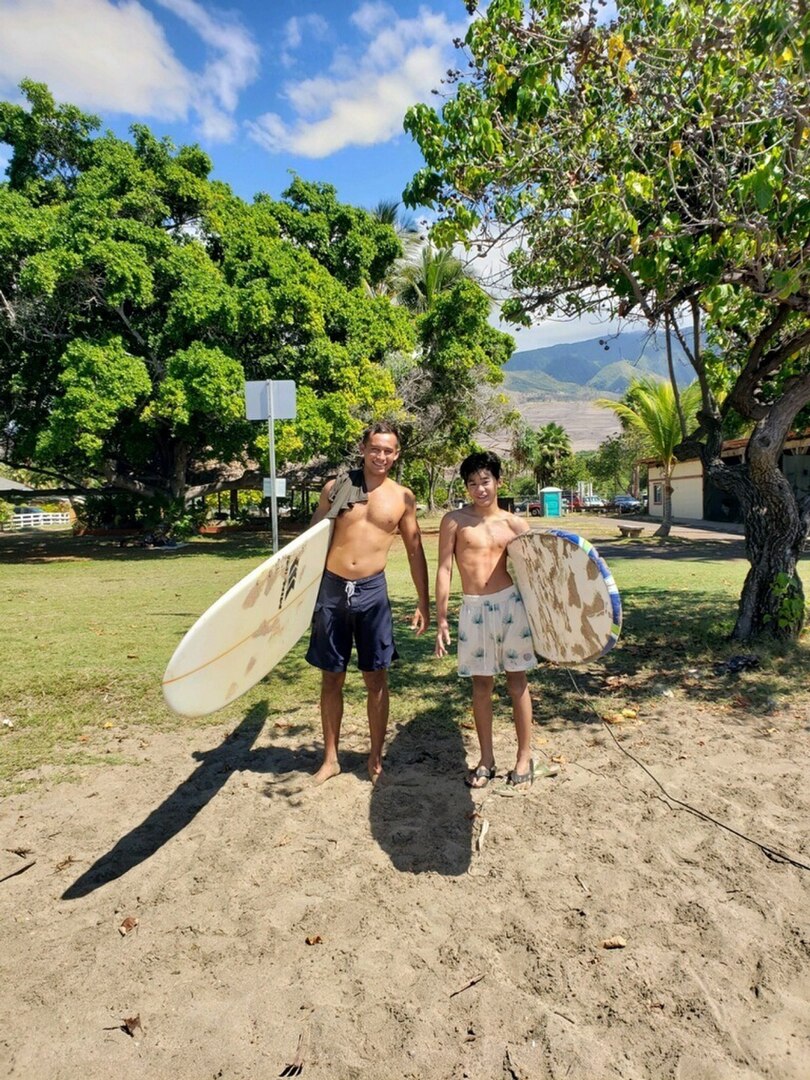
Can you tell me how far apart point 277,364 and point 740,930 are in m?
15.5

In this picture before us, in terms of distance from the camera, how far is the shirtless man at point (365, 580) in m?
3.62

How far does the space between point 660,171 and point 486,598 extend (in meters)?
4.22

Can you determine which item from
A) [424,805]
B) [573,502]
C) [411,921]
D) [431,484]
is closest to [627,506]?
[573,502]

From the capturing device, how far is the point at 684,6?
4.86m

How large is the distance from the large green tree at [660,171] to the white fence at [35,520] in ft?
121

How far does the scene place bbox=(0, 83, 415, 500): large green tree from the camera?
13961 millimetres

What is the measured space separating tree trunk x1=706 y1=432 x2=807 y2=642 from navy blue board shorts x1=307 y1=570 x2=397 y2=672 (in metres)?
4.06

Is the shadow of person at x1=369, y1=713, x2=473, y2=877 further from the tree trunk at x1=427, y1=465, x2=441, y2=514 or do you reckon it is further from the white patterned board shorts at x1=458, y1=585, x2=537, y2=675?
the tree trunk at x1=427, y1=465, x2=441, y2=514

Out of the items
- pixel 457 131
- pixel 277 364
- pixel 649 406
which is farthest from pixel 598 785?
pixel 649 406

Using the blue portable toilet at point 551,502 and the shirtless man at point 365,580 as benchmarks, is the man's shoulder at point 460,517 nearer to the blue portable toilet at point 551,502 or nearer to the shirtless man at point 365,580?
the shirtless man at point 365,580

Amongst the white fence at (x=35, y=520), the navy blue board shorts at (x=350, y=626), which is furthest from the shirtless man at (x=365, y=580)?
the white fence at (x=35, y=520)

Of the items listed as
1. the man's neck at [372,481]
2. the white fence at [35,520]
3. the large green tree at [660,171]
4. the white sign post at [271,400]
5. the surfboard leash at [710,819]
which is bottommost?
the surfboard leash at [710,819]

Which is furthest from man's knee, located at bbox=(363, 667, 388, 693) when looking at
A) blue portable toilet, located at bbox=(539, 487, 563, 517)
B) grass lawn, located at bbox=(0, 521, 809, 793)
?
blue portable toilet, located at bbox=(539, 487, 563, 517)

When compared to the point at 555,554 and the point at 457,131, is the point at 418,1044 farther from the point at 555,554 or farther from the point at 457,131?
the point at 457,131
